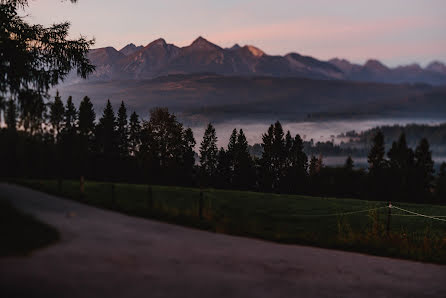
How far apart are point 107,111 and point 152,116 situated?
101 inches

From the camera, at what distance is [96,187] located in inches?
640

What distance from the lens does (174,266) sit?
301 inches

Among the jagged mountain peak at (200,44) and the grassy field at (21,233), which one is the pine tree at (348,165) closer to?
the jagged mountain peak at (200,44)

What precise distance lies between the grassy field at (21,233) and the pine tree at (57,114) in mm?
6855

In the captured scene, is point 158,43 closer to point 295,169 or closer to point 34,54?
point 34,54

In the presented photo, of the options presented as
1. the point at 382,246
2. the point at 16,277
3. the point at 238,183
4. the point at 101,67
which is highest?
the point at 101,67

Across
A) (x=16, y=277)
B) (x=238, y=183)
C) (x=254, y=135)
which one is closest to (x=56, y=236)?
(x=16, y=277)

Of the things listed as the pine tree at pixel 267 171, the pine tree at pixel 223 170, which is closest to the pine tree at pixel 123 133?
the pine tree at pixel 267 171

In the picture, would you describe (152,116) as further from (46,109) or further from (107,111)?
(46,109)

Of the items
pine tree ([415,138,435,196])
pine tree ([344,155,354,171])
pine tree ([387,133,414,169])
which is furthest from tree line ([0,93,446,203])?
pine tree ([387,133,414,169])

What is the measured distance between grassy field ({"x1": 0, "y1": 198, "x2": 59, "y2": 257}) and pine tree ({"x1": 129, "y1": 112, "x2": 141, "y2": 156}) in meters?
13.6

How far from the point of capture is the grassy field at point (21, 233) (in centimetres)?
701

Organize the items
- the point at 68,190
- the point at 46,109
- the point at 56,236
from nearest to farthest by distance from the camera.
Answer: the point at 56,236, the point at 68,190, the point at 46,109

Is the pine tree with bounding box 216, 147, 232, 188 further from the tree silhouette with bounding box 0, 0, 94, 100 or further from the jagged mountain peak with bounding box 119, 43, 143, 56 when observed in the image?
the tree silhouette with bounding box 0, 0, 94, 100
